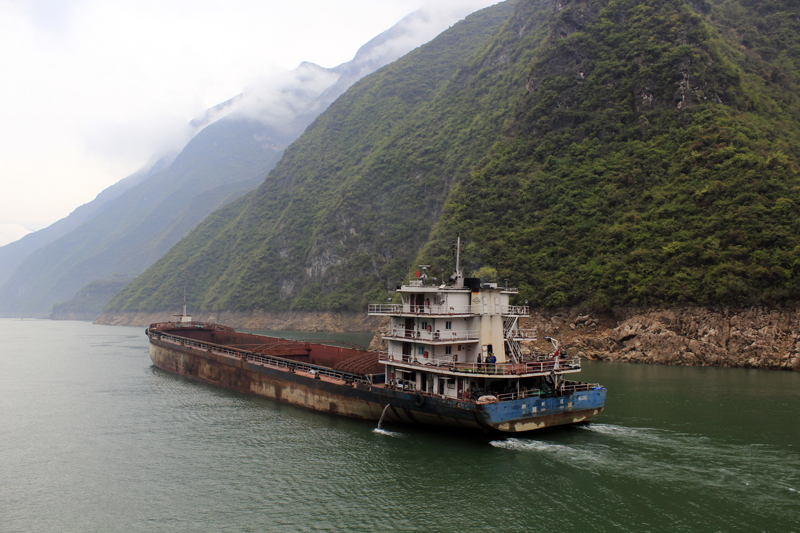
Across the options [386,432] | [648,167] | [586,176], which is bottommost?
[386,432]

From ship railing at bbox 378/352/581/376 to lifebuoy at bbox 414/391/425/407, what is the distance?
1578mm

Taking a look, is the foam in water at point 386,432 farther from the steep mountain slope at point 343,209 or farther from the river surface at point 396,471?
the steep mountain slope at point 343,209

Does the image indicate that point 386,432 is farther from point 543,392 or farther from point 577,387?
point 577,387

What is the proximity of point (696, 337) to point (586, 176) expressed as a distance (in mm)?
31078

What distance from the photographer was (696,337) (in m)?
50.2

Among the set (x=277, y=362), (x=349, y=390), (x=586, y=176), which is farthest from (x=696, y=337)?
(x=277, y=362)

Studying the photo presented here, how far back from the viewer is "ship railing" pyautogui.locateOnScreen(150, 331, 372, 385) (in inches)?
1219

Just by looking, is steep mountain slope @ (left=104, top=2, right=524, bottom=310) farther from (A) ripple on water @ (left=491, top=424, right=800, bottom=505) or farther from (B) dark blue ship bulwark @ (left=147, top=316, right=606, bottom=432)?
(A) ripple on water @ (left=491, top=424, right=800, bottom=505)

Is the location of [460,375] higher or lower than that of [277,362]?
higher

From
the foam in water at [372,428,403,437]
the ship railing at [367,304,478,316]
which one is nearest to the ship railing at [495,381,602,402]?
the ship railing at [367,304,478,316]

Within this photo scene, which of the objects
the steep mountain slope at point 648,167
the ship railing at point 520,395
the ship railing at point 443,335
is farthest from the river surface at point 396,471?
the steep mountain slope at point 648,167

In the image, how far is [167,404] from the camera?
35.5 metres

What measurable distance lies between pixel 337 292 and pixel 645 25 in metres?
78.4

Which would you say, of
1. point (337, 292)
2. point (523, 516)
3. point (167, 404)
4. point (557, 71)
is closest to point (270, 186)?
point (337, 292)
